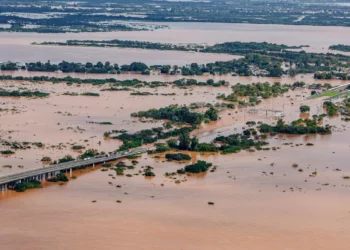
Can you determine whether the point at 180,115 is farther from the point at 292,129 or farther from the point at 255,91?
the point at 255,91

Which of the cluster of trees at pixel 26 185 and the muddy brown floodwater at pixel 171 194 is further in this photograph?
the cluster of trees at pixel 26 185

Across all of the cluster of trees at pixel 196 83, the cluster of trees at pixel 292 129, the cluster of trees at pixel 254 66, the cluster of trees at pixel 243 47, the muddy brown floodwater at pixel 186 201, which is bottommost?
the muddy brown floodwater at pixel 186 201

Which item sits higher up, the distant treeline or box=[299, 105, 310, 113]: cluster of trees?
the distant treeline

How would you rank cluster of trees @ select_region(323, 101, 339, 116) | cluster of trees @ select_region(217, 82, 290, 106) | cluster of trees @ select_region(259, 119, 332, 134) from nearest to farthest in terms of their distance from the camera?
cluster of trees @ select_region(259, 119, 332, 134) < cluster of trees @ select_region(323, 101, 339, 116) < cluster of trees @ select_region(217, 82, 290, 106)

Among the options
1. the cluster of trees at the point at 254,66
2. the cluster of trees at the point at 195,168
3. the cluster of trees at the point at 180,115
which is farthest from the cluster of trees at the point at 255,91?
the cluster of trees at the point at 195,168

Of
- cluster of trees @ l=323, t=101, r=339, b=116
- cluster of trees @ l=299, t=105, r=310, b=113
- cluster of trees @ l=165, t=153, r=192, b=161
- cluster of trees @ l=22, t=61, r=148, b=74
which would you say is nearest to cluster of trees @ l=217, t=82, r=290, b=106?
cluster of trees @ l=299, t=105, r=310, b=113

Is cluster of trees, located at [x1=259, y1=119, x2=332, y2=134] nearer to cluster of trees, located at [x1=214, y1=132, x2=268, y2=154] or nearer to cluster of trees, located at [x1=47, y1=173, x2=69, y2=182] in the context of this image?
cluster of trees, located at [x1=214, y1=132, x2=268, y2=154]

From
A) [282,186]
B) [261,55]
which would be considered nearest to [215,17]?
[261,55]

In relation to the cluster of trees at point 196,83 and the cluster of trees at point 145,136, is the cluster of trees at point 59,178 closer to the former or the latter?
the cluster of trees at point 145,136
